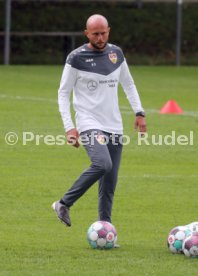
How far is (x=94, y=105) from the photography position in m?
11.3

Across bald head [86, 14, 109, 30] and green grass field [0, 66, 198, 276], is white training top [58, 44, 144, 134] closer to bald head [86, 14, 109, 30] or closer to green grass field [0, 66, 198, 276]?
bald head [86, 14, 109, 30]

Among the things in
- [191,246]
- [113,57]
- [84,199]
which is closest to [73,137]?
[113,57]

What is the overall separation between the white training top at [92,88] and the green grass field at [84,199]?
121 centimetres

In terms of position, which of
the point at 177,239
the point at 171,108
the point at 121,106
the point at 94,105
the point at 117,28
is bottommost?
the point at 117,28

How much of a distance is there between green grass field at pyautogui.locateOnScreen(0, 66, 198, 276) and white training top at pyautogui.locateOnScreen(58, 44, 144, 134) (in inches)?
47.7

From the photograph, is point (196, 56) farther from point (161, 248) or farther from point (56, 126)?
point (161, 248)

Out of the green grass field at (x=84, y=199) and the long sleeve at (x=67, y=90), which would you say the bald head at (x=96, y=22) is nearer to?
the long sleeve at (x=67, y=90)

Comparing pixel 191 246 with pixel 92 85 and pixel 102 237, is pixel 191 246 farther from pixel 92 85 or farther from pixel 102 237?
pixel 92 85

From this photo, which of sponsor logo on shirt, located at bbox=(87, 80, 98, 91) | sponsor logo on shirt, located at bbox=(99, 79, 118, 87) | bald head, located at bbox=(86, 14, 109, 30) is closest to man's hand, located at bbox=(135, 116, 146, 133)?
sponsor logo on shirt, located at bbox=(99, 79, 118, 87)

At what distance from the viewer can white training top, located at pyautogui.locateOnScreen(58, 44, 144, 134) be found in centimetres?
1133

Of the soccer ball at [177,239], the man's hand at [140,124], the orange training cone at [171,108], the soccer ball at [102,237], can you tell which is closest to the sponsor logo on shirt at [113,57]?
the man's hand at [140,124]

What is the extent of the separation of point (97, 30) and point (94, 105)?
738 millimetres

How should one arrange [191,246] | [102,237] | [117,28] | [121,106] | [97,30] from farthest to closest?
[117,28] < [121,106] < [97,30] < [102,237] < [191,246]

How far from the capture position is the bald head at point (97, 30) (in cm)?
1112
